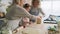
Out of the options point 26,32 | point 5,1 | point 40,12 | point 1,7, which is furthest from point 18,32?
point 5,1

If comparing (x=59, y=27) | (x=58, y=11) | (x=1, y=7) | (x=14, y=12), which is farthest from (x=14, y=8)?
(x=58, y=11)

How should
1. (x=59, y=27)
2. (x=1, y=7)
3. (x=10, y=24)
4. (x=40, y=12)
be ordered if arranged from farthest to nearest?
(x=1, y=7) < (x=40, y=12) < (x=10, y=24) < (x=59, y=27)

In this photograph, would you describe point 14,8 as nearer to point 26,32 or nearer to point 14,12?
point 14,12

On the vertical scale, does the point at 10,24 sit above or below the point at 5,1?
below

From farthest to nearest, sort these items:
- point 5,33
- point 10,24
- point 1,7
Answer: point 1,7 < point 10,24 < point 5,33

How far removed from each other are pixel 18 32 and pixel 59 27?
51cm

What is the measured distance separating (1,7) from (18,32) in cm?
222

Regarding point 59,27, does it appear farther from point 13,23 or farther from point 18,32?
point 13,23

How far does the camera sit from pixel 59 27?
170cm

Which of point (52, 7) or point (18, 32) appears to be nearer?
point (18, 32)

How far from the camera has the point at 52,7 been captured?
182 inches

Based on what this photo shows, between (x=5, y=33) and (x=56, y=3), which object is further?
(x=56, y=3)

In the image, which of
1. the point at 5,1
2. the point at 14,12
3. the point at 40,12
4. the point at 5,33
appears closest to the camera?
the point at 5,33

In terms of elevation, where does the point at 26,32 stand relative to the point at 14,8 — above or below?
below
